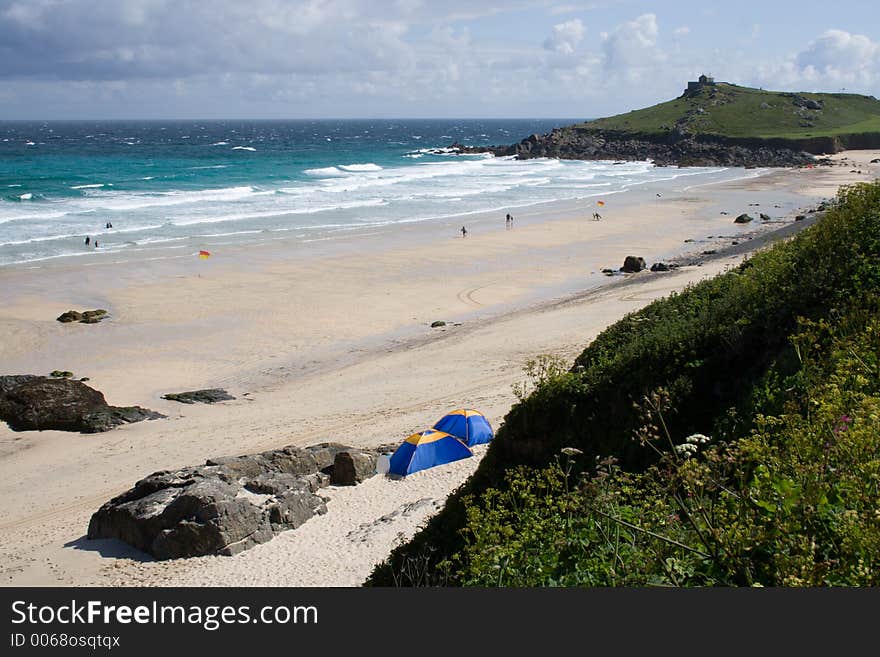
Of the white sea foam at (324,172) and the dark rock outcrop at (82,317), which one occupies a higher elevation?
the white sea foam at (324,172)

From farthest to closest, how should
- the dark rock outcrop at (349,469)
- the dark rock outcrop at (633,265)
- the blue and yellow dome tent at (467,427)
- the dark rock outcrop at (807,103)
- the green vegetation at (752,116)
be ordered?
the dark rock outcrop at (807,103) < the green vegetation at (752,116) < the dark rock outcrop at (633,265) < the blue and yellow dome tent at (467,427) < the dark rock outcrop at (349,469)

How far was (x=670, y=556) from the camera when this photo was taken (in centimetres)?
491

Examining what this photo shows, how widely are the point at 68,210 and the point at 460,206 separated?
83.1ft

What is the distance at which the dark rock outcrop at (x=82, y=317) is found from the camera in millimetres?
25906

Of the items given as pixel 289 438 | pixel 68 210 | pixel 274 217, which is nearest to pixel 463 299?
pixel 289 438

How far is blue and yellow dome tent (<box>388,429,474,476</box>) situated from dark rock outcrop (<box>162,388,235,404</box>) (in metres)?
6.80

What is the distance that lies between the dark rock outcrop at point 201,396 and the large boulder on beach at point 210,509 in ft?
21.4

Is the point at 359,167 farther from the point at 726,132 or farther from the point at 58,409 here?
the point at 58,409

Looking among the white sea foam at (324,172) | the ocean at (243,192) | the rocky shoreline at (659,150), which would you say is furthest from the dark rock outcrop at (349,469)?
the rocky shoreline at (659,150)

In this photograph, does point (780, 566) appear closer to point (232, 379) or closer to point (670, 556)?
point (670, 556)

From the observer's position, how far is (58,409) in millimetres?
17438

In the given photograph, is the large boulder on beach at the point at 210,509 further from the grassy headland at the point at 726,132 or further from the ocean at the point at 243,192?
the grassy headland at the point at 726,132

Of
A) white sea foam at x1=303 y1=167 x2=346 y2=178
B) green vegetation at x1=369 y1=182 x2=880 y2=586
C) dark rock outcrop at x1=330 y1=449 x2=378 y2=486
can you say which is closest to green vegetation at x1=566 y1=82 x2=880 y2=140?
white sea foam at x1=303 y1=167 x2=346 y2=178

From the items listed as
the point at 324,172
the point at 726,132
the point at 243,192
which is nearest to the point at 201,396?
the point at 243,192
